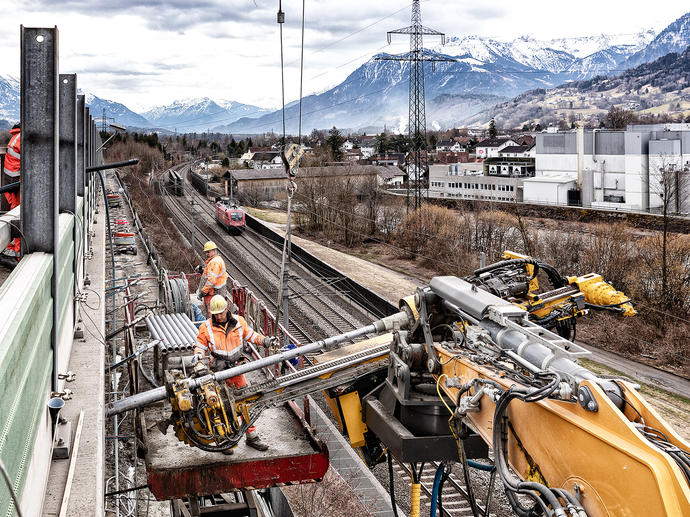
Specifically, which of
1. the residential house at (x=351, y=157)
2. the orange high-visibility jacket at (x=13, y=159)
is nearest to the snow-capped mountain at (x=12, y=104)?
the orange high-visibility jacket at (x=13, y=159)

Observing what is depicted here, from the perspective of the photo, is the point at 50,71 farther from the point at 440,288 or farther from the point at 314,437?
the point at 314,437

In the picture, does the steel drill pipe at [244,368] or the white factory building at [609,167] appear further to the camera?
the white factory building at [609,167]

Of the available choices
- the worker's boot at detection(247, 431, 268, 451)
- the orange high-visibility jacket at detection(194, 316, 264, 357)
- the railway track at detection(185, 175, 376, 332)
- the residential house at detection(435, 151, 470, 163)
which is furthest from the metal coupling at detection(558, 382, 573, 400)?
the residential house at detection(435, 151, 470, 163)

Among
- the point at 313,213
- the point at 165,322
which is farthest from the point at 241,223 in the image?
the point at 165,322

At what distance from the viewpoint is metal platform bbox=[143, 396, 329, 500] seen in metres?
7.32

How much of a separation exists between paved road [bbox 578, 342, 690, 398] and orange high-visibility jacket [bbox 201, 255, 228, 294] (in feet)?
47.6

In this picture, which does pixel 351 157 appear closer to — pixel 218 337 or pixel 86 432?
pixel 218 337

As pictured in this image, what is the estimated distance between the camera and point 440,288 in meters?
6.76

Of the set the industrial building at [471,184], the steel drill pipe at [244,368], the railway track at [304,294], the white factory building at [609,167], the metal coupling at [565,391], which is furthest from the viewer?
the industrial building at [471,184]

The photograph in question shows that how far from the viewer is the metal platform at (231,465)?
732 cm

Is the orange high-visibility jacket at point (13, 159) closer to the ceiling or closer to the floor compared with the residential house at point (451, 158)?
closer to the floor

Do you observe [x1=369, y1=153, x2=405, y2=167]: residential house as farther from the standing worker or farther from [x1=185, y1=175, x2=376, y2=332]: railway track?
the standing worker

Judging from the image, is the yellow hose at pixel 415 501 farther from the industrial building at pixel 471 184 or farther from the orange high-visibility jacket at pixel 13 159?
the industrial building at pixel 471 184

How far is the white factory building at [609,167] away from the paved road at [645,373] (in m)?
23.9
